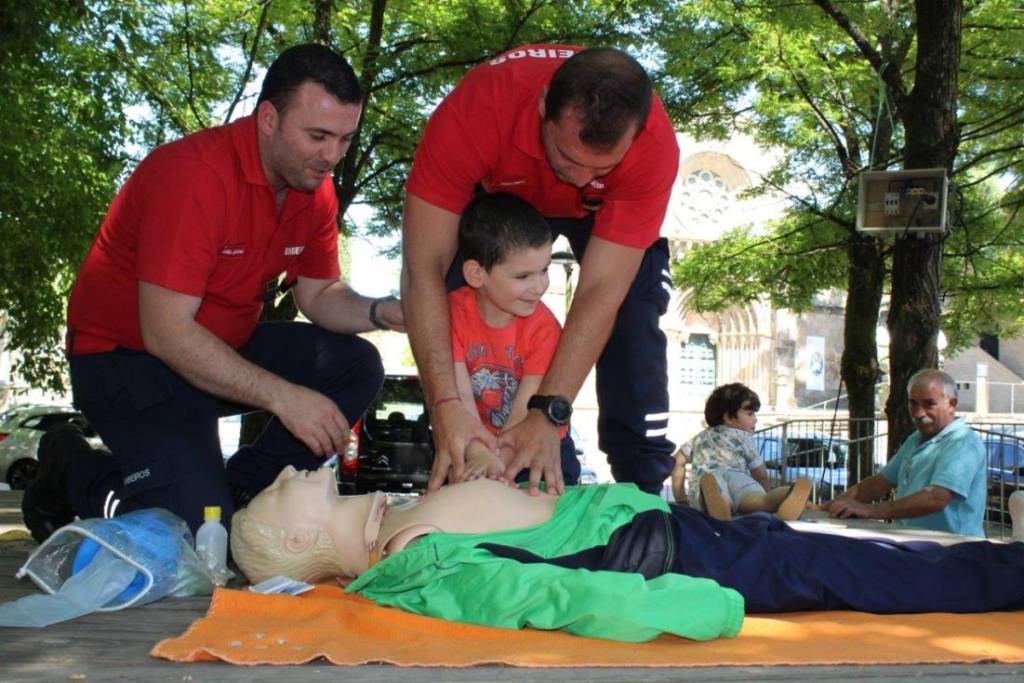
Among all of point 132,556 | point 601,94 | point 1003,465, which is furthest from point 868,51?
point 132,556

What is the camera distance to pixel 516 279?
4.30 m

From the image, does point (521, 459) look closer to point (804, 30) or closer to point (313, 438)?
point (313, 438)

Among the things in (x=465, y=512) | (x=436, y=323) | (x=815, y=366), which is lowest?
(x=465, y=512)

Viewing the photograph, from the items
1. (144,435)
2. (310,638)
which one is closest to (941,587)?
(310,638)

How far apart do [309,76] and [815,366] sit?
44.2m

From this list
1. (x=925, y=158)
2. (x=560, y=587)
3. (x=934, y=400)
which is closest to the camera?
(x=560, y=587)

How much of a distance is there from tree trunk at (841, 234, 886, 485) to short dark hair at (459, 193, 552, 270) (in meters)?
12.8

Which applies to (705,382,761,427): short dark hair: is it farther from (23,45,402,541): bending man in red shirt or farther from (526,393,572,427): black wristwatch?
(526,393,572,427): black wristwatch

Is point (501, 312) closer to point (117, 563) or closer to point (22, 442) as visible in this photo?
point (117, 563)

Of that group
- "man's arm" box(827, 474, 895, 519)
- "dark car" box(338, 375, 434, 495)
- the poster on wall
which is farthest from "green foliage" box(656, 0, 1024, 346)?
the poster on wall

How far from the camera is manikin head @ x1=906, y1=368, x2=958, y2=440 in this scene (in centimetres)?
734

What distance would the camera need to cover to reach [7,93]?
39.3ft

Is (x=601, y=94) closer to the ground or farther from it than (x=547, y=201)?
farther from it

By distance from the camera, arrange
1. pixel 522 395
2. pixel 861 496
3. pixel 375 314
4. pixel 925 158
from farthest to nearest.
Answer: pixel 925 158 < pixel 861 496 < pixel 375 314 < pixel 522 395
